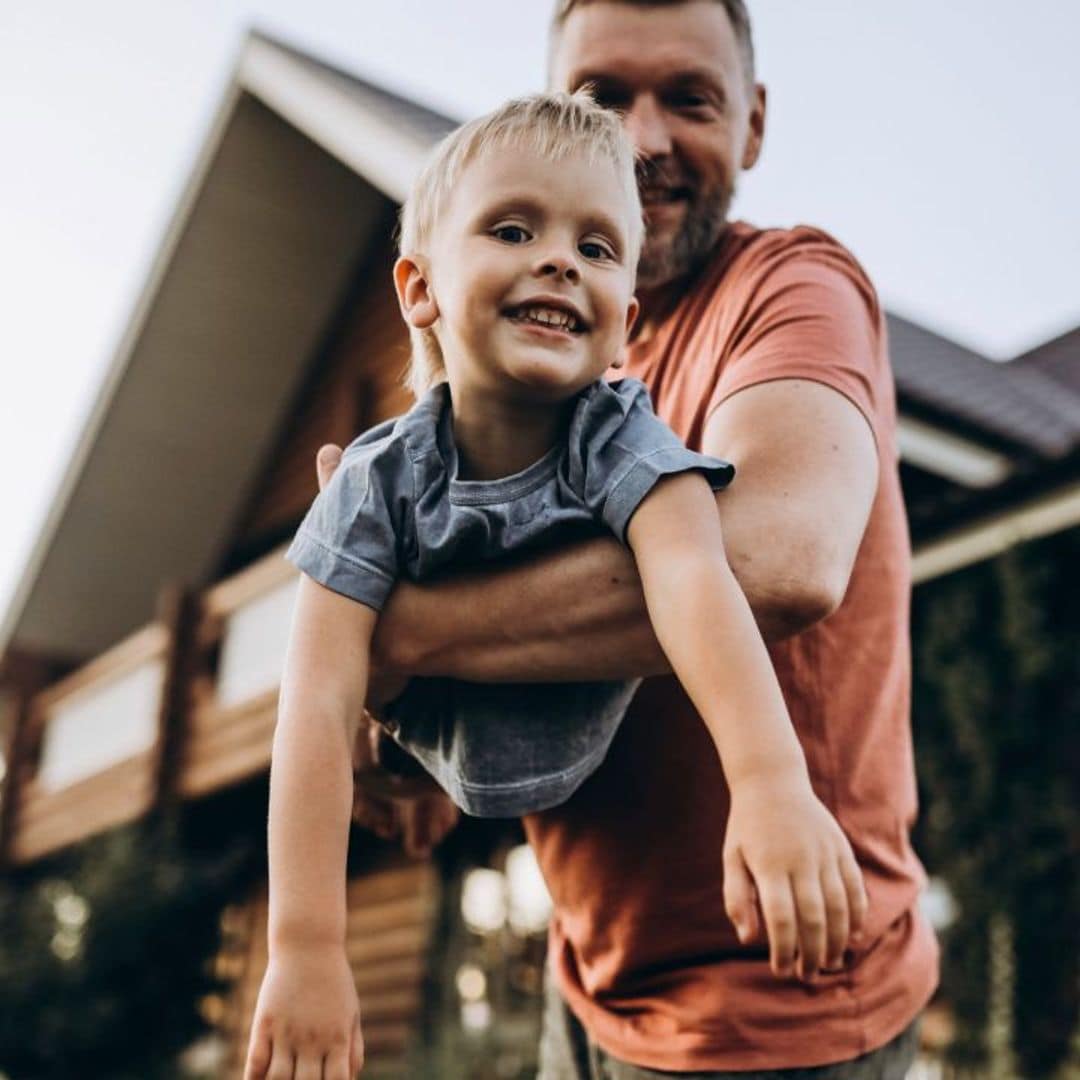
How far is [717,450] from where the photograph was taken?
183cm

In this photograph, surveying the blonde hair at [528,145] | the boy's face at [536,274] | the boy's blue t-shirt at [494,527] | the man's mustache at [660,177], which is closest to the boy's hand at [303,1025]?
the boy's blue t-shirt at [494,527]

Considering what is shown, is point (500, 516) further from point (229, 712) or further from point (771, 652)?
point (229, 712)

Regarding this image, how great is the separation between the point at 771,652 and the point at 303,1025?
0.74 metres

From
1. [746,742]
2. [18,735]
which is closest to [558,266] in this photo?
[746,742]

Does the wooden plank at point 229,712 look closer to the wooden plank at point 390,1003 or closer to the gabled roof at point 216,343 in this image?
the wooden plank at point 390,1003

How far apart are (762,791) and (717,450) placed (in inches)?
21.9

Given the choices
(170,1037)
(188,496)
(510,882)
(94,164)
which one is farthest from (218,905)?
(94,164)

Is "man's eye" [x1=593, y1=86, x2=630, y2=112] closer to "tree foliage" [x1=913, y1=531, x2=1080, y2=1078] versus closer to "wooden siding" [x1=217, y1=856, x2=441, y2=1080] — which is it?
"tree foliage" [x1=913, y1=531, x2=1080, y2=1078]

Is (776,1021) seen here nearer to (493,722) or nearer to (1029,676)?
(493,722)

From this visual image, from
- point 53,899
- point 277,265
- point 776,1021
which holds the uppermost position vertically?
point 277,265

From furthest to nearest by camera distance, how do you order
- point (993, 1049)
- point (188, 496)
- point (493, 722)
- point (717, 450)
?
1. point (188, 496)
2. point (993, 1049)
3. point (717, 450)
4. point (493, 722)

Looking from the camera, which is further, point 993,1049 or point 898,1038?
point 993,1049

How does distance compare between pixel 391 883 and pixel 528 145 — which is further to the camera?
pixel 391 883

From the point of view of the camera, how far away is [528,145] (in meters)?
1.70
